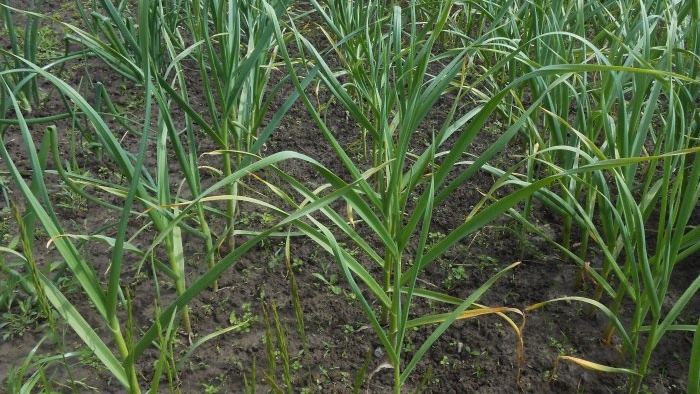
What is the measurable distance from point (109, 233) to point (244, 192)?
1.44ft

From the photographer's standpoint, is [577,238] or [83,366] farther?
[577,238]

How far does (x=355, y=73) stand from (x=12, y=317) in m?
1.15

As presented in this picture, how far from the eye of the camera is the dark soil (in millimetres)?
1821

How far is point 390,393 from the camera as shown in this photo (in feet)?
5.89

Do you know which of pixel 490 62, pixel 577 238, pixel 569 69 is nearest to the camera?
pixel 569 69

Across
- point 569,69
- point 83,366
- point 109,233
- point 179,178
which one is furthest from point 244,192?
point 569,69

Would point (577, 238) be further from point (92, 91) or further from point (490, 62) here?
point (92, 91)

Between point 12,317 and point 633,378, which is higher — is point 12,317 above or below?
below

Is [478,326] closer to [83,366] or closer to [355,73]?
[355,73]

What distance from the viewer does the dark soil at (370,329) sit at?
1.82 m

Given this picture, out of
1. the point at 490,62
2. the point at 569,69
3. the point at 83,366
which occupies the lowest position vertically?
the point at 83,366

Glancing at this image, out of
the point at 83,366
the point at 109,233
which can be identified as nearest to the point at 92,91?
the point at 109,233

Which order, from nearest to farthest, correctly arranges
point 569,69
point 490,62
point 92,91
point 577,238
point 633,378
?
point 569,69
point 633,378
point 577,238
point 490,62
point 92,91

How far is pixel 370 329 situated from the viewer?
77.7 inches
